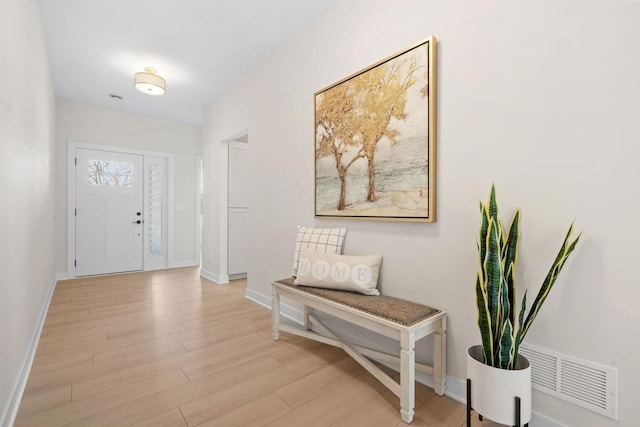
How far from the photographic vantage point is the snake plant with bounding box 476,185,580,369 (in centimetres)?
118

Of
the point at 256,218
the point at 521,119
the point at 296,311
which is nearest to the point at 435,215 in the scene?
the point at 521,119

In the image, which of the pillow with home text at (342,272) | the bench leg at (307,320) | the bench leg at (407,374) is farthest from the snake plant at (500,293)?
the bench leg at (307,320)

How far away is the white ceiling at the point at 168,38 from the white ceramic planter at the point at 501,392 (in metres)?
2.62

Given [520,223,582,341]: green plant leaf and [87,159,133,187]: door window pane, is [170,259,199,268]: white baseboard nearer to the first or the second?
[87,159,133,187]: door window pane

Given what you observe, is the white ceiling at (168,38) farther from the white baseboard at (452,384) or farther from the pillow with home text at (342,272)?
the white baseboard at (452,384)

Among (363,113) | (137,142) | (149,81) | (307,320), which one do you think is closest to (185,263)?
(137,142)

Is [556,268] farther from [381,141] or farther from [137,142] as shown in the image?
[137,142]

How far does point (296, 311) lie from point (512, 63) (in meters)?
2.34

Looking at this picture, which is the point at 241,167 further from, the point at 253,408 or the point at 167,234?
the point at 253,408

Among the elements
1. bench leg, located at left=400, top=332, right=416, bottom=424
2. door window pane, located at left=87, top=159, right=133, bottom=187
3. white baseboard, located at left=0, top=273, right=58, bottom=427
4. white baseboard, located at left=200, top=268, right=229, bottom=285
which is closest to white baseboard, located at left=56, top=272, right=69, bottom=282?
door window pane, located at left=87, top=159, right=133, bottom=187

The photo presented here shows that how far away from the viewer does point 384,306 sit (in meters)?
1.64

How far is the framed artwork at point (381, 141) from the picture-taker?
1.67 metres

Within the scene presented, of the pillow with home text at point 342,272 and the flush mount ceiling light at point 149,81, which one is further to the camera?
the flush mount ceiling light at point 149,81

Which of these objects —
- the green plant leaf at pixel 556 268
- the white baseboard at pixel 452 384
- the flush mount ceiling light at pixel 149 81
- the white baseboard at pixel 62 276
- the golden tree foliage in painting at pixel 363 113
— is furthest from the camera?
the white baseboard at pixel 62 276
